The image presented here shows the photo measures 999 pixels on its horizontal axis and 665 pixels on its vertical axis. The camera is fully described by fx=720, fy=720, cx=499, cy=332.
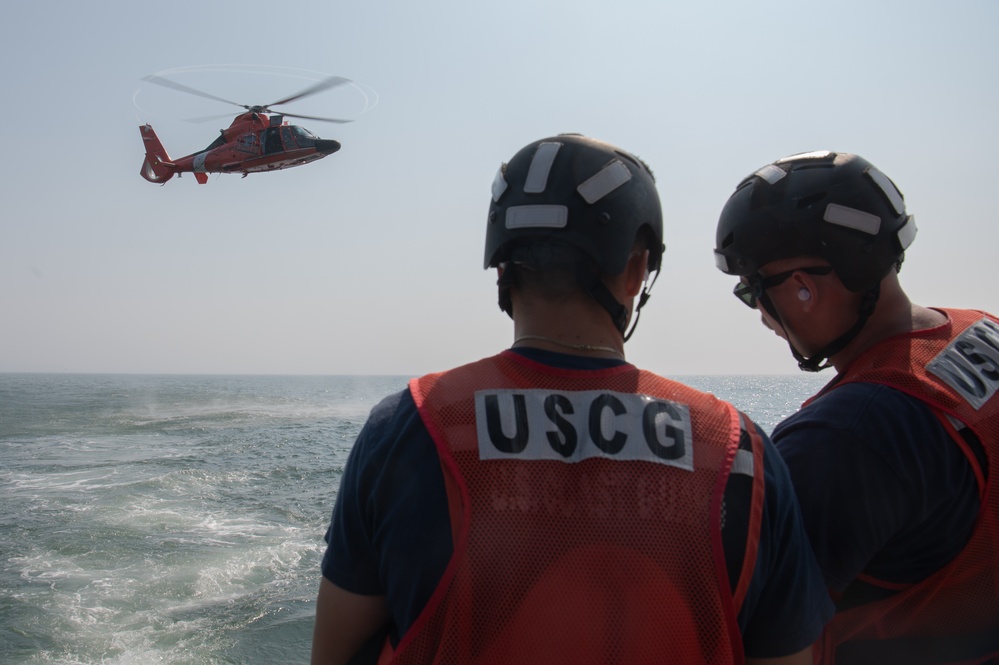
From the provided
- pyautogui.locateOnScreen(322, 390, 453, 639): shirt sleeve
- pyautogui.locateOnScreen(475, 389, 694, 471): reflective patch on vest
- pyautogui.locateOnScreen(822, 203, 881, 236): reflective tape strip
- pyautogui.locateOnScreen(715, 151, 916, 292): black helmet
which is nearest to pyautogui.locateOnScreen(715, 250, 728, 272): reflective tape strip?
pyautogui.locateOnScreen(715, 151, 916, 292): black helmet

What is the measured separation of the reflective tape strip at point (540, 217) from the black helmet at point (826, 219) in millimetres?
1134

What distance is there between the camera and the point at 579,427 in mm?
1467

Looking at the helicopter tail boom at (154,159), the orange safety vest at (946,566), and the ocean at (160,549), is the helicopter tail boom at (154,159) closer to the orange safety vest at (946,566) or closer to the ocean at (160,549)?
the ocean at (160,549)

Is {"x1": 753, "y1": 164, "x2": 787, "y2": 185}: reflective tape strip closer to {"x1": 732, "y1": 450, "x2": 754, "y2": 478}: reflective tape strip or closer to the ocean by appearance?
{"x1": 732, "y1": 450, "x2": 754, "y2": 478}: reflective tape strip

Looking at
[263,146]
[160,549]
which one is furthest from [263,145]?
[160,549]

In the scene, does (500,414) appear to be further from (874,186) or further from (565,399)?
(874,186)

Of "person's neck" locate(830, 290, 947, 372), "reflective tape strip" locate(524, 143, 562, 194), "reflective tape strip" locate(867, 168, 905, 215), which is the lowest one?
"person's neck" locate(830, 290, 947, 372)

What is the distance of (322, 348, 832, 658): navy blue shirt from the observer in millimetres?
1416

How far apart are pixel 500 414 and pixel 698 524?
1.45 feet

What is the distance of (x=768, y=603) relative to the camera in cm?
154

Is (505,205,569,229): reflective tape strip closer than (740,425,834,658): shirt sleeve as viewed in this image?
No

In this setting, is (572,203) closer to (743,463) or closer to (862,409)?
(743,463)

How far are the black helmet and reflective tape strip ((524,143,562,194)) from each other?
1.09 m

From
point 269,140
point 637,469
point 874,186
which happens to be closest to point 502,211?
point 637,469
